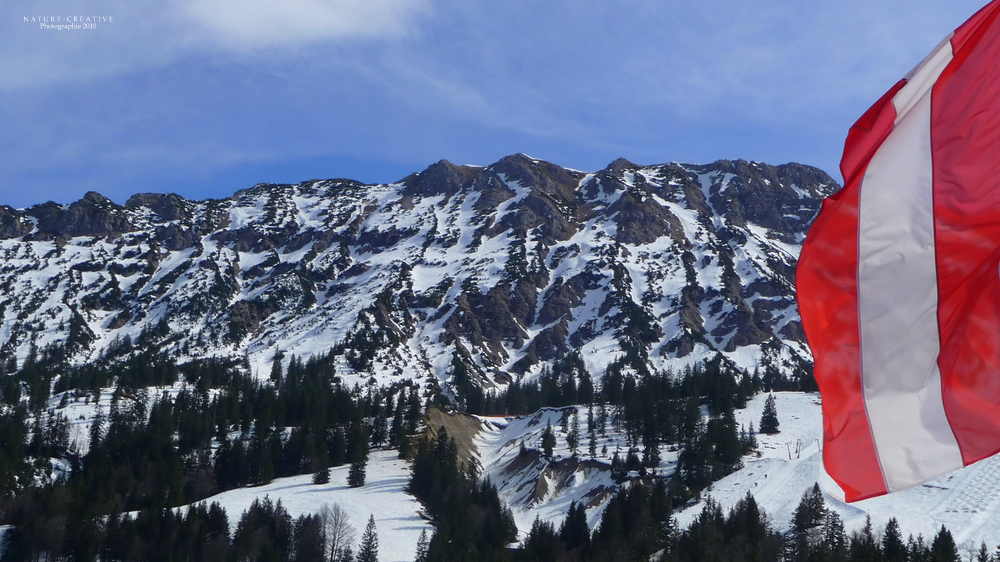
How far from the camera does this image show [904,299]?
36.9 ft

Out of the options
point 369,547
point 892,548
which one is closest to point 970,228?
point 892,548

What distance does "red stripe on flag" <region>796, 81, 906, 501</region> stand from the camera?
11.4 metres

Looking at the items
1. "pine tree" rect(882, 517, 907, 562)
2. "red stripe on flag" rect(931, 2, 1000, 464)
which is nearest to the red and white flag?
"red stripe on flag" rect(931, 2, 1000, 464)

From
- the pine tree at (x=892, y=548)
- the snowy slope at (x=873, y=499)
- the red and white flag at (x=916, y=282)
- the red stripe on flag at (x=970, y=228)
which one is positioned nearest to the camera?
the red stripe on flag at (x=970, y=228)

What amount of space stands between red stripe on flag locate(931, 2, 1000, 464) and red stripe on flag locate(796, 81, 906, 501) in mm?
799

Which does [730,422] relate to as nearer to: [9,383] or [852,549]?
[852,549]

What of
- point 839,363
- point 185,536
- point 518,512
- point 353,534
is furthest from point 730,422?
point 839,363

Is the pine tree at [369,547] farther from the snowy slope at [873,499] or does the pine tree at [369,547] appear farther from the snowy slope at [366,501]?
the snowy slope at [873,499]

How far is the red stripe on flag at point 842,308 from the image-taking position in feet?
37.2

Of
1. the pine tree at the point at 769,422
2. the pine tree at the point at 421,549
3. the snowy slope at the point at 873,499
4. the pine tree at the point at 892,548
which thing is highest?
the pine tree at the point at 769,422

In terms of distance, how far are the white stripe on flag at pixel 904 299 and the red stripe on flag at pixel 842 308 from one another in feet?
0.38

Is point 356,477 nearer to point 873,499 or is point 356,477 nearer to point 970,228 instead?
point 873,499

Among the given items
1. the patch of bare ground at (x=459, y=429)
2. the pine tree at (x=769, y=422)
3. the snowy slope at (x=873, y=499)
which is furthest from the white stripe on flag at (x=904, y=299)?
the pine tree at (x=769, y=422)

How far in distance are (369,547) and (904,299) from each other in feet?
247
